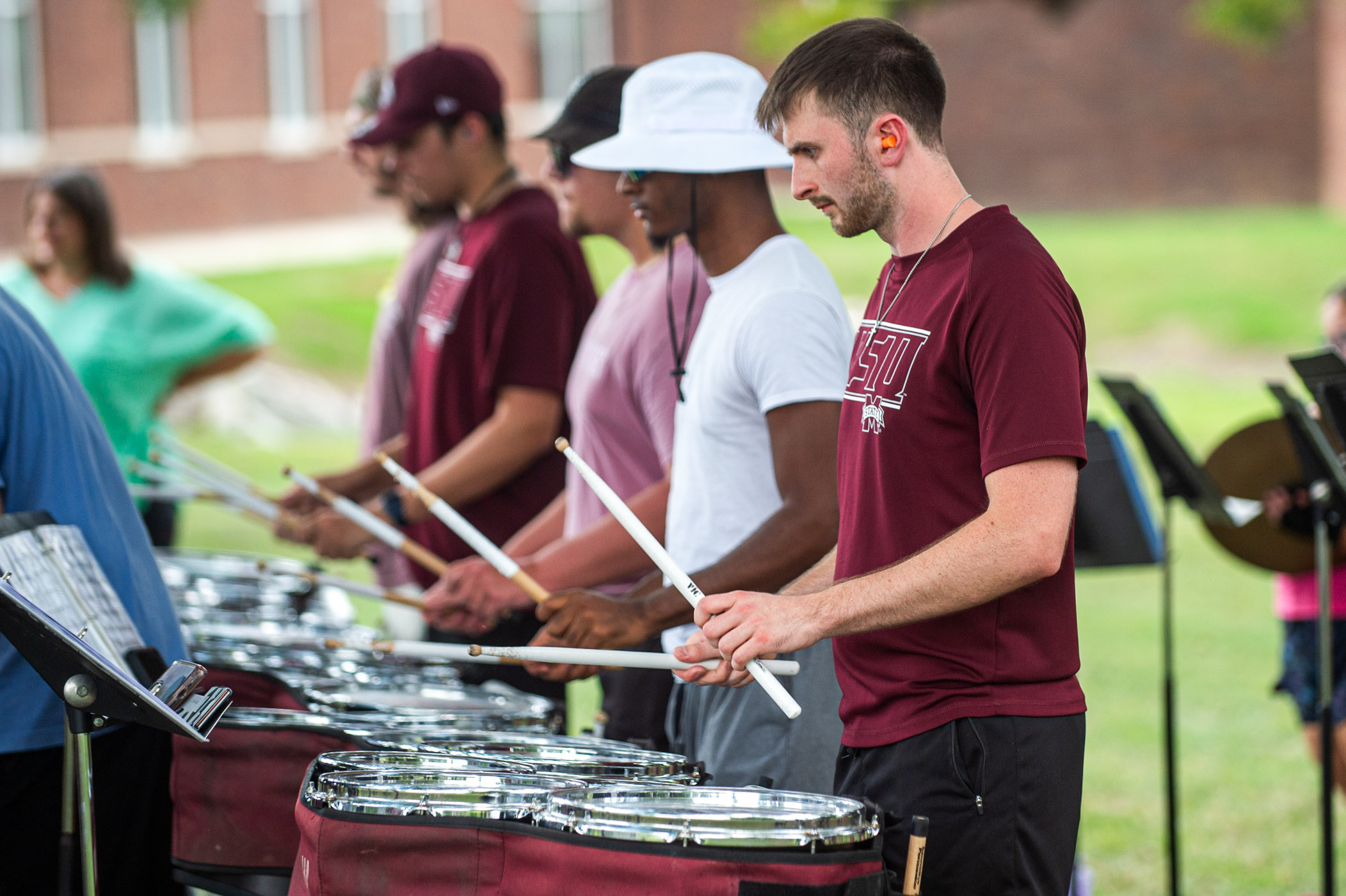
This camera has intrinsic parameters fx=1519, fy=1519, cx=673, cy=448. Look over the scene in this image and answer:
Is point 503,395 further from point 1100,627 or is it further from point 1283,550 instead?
point 1100,627

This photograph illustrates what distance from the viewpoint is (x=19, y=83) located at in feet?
70.0

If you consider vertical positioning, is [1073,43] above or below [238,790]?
above

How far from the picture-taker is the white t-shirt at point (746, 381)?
8.41 feet

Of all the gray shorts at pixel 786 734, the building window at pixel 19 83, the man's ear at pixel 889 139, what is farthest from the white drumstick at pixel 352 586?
the building window at pixel 19 83

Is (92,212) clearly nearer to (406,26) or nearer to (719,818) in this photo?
(719,818)

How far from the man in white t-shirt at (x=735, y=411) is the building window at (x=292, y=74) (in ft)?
69.4

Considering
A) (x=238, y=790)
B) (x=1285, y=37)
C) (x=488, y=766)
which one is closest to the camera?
(x=488, y=766)

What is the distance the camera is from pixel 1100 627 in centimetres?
823

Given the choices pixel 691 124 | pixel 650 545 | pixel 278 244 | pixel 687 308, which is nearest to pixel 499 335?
pixel 687 308

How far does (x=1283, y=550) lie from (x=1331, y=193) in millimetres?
21938

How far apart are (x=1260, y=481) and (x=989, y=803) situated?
2.38m

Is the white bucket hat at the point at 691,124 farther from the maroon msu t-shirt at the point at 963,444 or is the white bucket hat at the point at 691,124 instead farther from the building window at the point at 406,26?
the building window at the point at 406,26

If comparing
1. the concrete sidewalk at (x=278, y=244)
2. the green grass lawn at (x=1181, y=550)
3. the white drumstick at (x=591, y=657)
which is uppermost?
the white drumstick at (x=591, y=657)

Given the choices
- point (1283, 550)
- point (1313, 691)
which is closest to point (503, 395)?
point (1283, 550)
